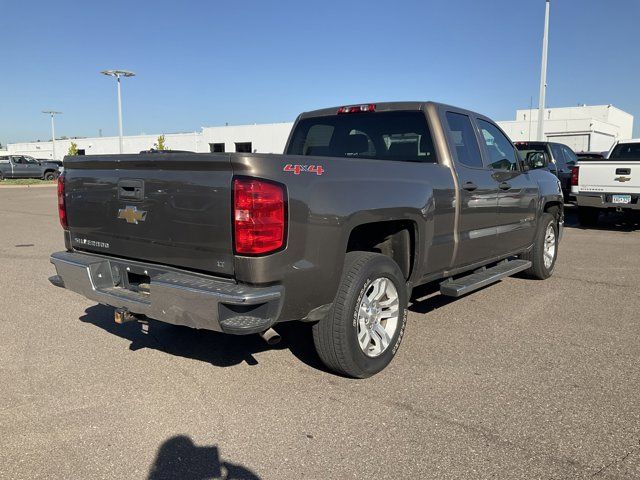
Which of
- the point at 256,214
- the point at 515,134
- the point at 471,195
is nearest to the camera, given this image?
the point at 256,214

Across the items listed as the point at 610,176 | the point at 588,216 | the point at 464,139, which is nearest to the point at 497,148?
the point at 464,139

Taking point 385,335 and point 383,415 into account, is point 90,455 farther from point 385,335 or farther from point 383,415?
point 385,335

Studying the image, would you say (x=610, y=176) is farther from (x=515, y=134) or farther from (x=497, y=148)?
(x=515, y=134)

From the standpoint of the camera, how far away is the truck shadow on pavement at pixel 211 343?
171 inches

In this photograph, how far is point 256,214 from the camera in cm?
311

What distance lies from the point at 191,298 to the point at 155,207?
0.72 meters

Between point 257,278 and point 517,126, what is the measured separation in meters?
49.8

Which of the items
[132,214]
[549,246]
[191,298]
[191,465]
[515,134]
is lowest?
[191,465]

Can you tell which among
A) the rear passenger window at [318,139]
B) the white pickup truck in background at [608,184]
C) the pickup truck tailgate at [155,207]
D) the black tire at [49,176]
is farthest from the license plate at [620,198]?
→ the black tire at [49,176]

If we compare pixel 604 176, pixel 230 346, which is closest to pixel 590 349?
pixel 230 346

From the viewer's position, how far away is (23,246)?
9773 mm

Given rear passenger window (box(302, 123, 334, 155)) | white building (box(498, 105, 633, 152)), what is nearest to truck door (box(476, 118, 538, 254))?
rear passenger window (box(302, 123, 334, 155))

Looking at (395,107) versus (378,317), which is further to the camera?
(395,107)

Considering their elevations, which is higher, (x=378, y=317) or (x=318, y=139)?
(x=318, y=139)
